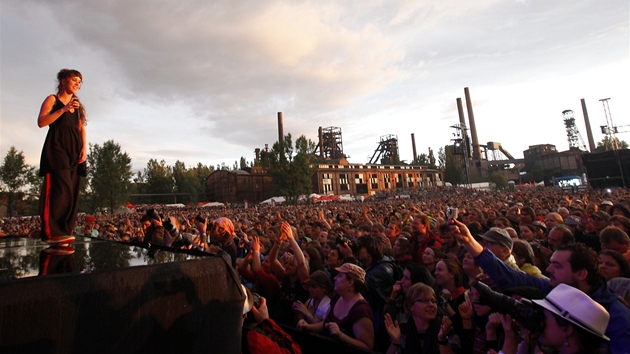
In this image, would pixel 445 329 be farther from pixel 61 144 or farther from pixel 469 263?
pixel 61 144

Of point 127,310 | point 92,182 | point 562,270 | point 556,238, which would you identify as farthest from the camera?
point 92,182

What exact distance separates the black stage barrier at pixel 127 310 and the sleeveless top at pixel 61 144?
1417mm

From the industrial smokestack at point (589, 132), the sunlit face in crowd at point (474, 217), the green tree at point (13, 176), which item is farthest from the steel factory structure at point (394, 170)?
the sunlit face in crowd at point (474, 217)

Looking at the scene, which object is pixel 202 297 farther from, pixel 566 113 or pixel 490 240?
pixel 566 113

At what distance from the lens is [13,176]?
39.3m

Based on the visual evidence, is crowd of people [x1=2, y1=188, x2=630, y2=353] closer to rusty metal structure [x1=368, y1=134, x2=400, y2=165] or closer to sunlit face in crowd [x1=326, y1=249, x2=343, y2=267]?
sunlit face in crowd [x1=326, y1=249, x2=343, y2=267]

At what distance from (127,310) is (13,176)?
50118mm

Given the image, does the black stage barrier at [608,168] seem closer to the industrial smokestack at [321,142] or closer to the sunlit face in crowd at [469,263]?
the sunlit face in crowd at [469,263]

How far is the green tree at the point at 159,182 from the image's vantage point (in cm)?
7256

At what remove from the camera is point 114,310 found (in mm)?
1562

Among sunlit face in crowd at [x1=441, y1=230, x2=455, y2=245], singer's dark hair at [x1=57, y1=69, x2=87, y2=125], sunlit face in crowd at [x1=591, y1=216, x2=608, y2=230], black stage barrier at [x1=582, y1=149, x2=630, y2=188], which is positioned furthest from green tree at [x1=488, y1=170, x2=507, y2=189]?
singer's dark hair at [x1=57, y1=69, x2=87, y2=125]

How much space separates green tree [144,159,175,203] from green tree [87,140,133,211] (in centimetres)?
2880

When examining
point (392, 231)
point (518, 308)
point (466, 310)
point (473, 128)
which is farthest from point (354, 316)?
point (473, 128)

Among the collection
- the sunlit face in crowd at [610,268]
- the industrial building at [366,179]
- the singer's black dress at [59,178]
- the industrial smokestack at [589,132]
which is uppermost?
the industrial smokestack at [589,132]
